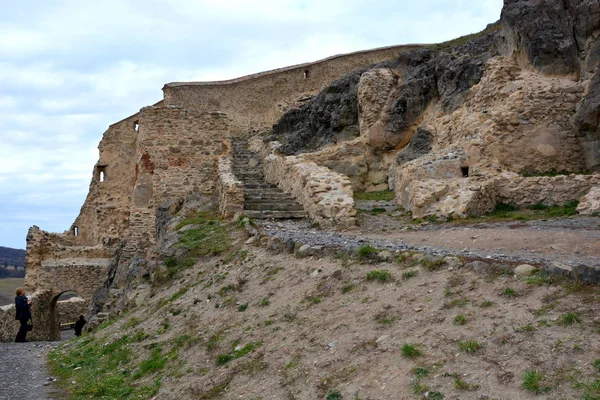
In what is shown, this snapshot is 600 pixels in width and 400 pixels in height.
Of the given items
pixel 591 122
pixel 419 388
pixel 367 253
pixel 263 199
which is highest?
pixel 591 122

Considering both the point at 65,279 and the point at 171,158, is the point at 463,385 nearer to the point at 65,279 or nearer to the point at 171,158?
the point at 171,158

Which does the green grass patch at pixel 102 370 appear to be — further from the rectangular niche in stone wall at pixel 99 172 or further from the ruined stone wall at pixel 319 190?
the rectangular niche in stone wall at pixel 99 172

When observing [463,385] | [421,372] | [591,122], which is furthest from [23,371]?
[591,122]

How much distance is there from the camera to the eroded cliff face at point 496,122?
13500 mm

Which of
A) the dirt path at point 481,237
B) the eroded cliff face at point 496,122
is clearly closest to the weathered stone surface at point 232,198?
the dirt path at point 481,237

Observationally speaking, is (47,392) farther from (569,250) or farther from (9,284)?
(9,284)

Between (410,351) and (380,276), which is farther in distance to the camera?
(380,276)

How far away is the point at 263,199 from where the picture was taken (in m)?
15.5

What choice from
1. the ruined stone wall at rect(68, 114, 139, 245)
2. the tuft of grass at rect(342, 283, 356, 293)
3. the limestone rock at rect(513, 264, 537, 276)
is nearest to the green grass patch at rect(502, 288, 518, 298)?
the limestone rock at rect(513, 264, 537, 276)

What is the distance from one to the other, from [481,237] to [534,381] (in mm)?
5706

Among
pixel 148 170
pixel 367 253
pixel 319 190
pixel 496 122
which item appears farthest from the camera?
pixel 148 170

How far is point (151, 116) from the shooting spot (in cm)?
1830

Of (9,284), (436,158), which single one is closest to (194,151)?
(436,158)

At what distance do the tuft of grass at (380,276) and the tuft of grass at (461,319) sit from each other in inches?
61.2
